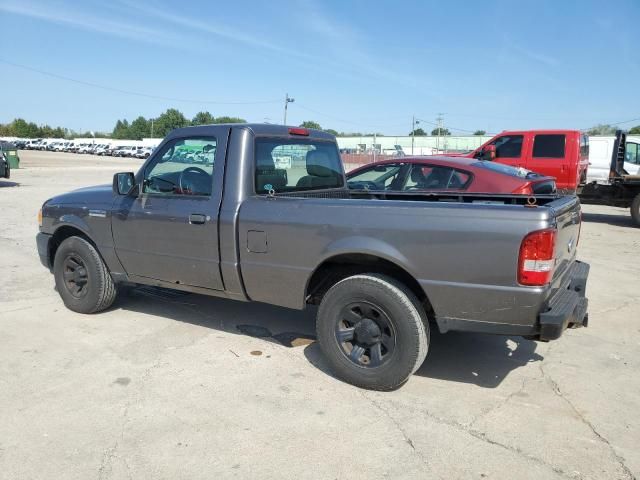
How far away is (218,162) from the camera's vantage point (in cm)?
433

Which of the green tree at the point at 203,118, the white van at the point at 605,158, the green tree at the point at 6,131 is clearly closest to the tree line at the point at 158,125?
the green tree at the point at 203,118

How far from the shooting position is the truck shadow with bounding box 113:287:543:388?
4.20m

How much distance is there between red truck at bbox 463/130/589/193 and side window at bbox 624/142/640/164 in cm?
240

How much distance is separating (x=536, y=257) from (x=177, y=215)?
2.82 m

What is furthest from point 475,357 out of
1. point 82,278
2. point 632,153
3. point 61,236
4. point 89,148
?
point 89,148

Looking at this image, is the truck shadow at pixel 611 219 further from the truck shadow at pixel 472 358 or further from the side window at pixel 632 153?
the truck shadow at pixel 472 358

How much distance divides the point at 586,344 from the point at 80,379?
4.24 meters

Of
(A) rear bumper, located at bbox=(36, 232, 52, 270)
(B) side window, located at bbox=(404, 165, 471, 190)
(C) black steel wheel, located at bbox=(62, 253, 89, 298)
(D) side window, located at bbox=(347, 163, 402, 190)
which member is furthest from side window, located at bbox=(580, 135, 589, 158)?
(A) rear bumper, located at bbox=(36, 232, 52, 270)

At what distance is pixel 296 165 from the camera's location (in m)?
4.81

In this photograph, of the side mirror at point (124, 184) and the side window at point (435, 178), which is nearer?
the side mirror at point (124, 184)

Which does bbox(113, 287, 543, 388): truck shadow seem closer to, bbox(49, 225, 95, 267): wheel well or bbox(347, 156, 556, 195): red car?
bbox(49, 225, 95, 267): wheel well

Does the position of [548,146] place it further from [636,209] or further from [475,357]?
[475,357]

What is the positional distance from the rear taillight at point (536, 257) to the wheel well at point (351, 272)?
68cm

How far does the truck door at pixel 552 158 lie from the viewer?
11758 millimetres
